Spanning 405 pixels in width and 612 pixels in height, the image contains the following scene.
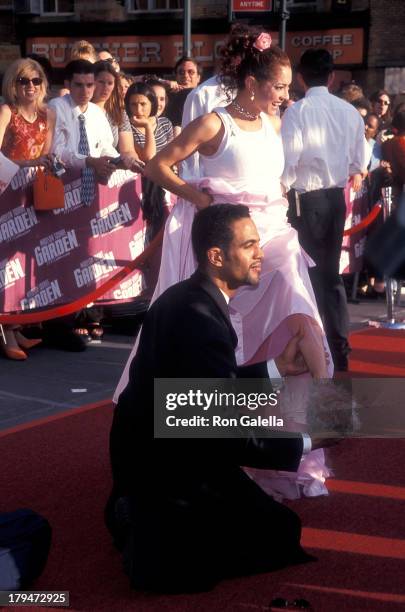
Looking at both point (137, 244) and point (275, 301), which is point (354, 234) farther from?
point (275, 301)

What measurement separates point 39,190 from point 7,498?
3060 mm

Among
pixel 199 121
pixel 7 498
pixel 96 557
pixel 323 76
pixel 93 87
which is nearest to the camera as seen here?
pixel 96 557

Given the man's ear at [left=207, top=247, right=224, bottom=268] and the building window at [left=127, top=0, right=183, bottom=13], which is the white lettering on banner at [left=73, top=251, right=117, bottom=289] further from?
the building window at [left=127, top=0, right=183, bottom=13]

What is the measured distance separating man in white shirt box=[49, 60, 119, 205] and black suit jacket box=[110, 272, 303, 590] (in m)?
3.86

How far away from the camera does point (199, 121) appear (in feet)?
15.8

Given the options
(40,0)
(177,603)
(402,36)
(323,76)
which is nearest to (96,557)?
(177,603)

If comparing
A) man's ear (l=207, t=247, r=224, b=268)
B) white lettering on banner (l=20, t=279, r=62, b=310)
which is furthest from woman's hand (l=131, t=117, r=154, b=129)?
man's ear (l=207, t=247, r=224, b=268)

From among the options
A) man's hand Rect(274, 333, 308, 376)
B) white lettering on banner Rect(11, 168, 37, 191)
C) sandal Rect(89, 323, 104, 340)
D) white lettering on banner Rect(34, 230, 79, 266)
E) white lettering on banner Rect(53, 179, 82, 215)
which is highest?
white lettering on banner Rect(11, 168, 37, 191)

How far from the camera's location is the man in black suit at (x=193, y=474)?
3.45 meters

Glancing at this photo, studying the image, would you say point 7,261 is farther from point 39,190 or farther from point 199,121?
point 199,121

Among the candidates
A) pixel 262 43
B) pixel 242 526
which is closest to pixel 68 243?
pixel 262 43

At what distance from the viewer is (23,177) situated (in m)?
7.04

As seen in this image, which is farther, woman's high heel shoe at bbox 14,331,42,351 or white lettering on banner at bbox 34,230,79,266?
woman's high heel shoe at bbox 14,331,42,351

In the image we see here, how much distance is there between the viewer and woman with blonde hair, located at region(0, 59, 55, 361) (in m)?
7.13
